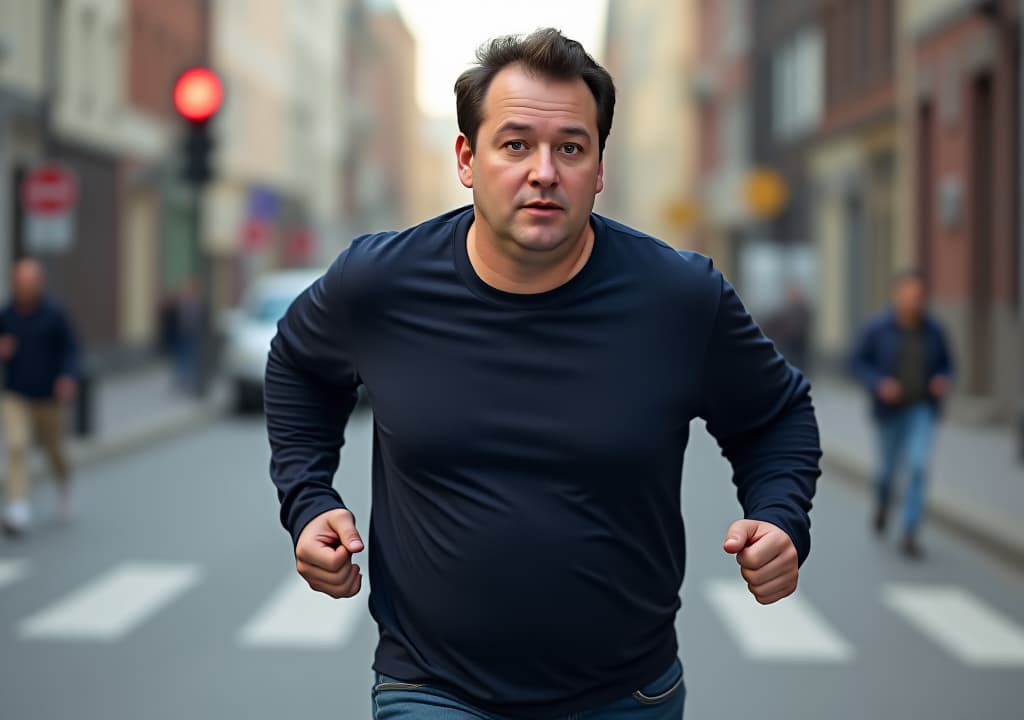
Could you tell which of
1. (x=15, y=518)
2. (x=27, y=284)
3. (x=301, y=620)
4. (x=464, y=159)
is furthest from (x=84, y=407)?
(x=464, y=159)

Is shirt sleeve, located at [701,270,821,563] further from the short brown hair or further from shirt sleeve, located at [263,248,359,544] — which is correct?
shirt sleeve, located at [263,248,359,544]

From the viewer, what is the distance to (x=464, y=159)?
3.17m

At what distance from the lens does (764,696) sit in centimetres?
726

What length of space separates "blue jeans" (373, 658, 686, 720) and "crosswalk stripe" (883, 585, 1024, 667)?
5.27 meters

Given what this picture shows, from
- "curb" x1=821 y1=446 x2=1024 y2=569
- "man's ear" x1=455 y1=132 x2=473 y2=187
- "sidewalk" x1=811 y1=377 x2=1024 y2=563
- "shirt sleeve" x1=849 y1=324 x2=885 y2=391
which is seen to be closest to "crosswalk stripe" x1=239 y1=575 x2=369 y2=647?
"sidewalk" x1=811 y1=377 x2=1024 y2=563

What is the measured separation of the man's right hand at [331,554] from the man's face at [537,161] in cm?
55

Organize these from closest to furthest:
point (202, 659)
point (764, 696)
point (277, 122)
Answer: point (764, 696)
point (202, 659)
point (277, 122)

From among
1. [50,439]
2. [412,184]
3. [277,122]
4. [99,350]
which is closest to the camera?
[50,439]

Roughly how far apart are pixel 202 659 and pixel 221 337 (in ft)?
105

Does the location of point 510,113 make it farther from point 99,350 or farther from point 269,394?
point 99,350

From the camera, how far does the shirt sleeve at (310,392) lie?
10.6ft

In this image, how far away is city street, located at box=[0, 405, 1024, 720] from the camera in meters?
7.21

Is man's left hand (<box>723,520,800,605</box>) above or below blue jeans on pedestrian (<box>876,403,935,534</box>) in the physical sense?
above

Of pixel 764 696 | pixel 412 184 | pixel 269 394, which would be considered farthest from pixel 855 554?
pixel 412 184
